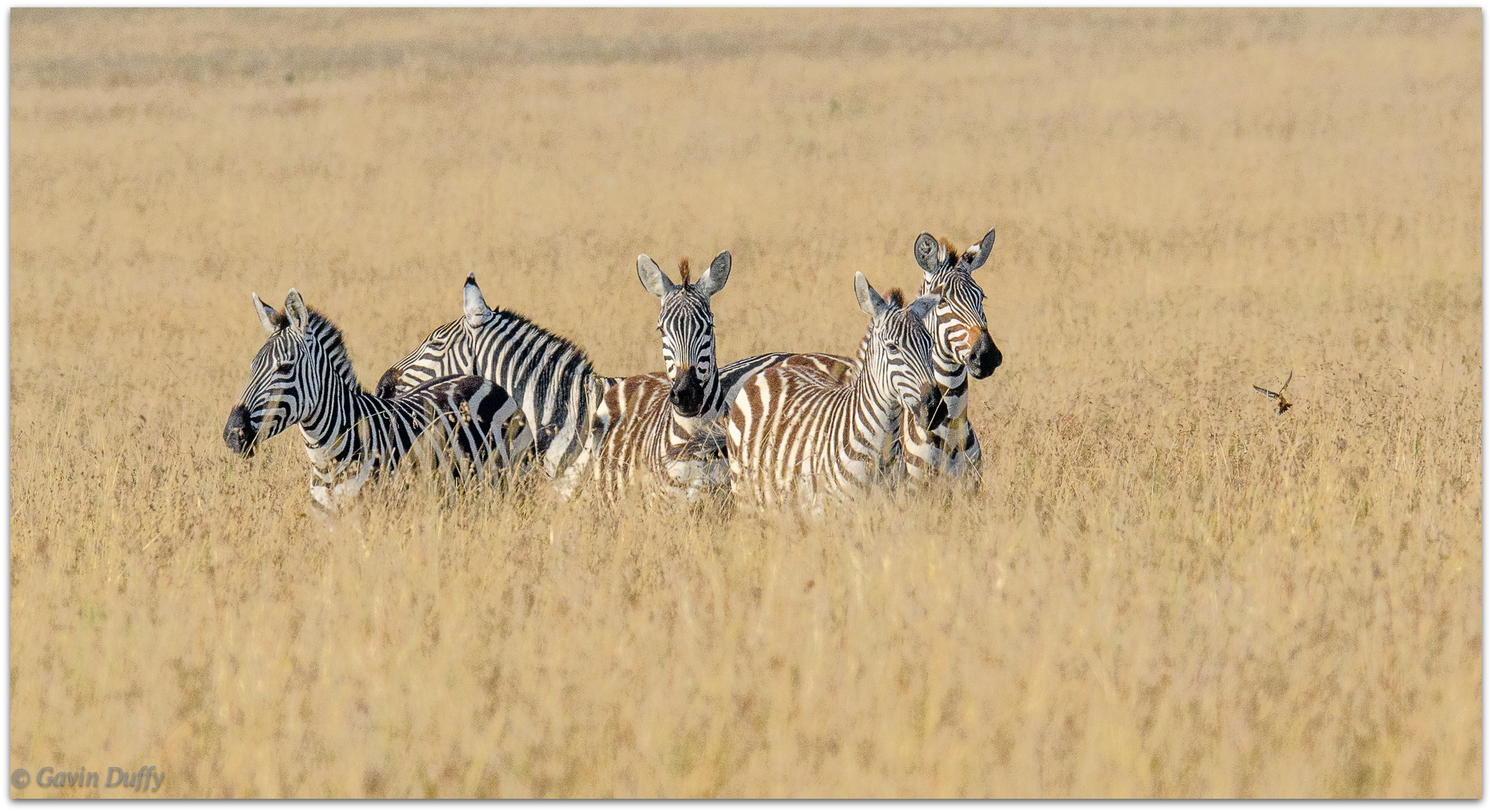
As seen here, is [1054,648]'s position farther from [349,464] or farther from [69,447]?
[69,447]

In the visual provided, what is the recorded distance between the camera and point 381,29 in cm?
4231

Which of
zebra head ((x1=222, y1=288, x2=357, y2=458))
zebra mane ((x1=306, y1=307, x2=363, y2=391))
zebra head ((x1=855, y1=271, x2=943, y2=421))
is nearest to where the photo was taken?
zebra head ((x1=855, y1=271, x2=943, y2=421))

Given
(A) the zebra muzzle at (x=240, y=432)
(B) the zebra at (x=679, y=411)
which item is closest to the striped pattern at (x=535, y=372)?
(B) the zebra at (x=679, y=411)

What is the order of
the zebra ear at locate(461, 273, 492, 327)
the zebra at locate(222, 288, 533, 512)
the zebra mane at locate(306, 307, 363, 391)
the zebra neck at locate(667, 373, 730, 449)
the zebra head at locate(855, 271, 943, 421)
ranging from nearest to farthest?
the zebra head at locate(855, 271, 943, 421), the zebra at locate(222, 288, 533, 512), the zebra mane at locate(306, 307, 363, 391), the zebra neck at locate(667, 373, 730, 449), the zebra ear at locate(461, 273, 492, 327)

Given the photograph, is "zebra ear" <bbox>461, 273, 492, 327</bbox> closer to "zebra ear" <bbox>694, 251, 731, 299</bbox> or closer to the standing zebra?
"zebra ear" <bbox>694, 251, 731, 299</bbox>

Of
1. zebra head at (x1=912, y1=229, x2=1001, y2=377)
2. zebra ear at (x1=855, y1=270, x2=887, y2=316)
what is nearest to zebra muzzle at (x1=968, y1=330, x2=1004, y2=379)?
zebra head at (x1=912, y1=229, x2=1001, y2=377)

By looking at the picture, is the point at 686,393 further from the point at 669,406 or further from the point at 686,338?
the point at 669,406

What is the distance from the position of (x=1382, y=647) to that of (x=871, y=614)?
5.24 feet

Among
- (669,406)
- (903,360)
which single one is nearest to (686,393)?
(669,406)

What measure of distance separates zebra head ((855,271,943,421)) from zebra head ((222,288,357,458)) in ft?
8.62

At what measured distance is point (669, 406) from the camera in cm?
818

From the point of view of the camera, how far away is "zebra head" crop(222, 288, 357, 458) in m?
6.98

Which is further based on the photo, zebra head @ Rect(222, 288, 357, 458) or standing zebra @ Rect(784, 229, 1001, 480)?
zebra head @ Rect(222, 288, 357, 458)

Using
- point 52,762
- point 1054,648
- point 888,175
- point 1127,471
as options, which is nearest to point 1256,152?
point 888,175
